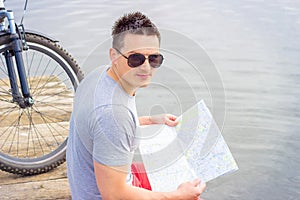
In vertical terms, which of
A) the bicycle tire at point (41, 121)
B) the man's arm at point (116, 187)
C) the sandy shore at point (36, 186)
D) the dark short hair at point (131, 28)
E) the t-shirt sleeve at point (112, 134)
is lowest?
the sandy shore at point (36, 186)

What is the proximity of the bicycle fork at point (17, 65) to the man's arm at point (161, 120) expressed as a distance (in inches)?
33.9

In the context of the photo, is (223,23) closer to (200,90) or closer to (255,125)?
(200,90)

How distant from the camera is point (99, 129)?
1.74 metres

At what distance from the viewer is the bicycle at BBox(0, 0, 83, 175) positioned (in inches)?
113

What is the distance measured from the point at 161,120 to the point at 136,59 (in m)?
0.49

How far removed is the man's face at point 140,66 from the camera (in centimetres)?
180

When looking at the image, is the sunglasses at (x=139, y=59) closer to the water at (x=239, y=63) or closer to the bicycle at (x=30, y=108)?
the water at (x=239, y=63)

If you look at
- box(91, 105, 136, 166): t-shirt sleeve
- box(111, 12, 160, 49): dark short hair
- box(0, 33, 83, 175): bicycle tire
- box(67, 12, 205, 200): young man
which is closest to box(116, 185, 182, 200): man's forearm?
box(67, 12, 205, 200): young man

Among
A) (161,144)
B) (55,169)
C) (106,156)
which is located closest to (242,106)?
(55,169)

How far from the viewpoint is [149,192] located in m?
1.88

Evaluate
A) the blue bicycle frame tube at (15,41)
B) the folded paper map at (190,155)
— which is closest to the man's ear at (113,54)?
the folded paper map at (190,155)

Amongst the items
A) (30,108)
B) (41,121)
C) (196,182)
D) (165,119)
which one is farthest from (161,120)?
(41,121)

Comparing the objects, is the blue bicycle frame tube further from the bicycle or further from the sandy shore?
the sandy shore

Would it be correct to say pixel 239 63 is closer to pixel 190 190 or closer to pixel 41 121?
pixel 41 121
